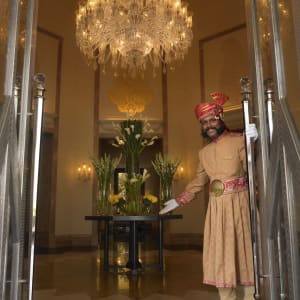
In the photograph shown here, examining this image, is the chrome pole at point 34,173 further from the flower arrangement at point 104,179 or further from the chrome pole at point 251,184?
the flower arrangement at point 104,179

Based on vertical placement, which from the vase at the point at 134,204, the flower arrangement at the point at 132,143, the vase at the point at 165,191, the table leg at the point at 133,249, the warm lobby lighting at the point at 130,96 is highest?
the warm lobby lighting at the point at 130,96

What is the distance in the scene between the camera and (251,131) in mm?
2492

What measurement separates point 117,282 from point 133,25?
155 inches

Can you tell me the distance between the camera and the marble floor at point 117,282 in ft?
12.6

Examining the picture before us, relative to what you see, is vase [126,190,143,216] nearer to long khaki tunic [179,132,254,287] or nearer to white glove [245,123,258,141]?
long khaki tunic [179,132,254,287]

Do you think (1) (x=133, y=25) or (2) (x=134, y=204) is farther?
(1) (x=133, y=25)

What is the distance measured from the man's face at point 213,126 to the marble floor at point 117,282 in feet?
5.45

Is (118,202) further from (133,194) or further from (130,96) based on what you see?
(130,96)

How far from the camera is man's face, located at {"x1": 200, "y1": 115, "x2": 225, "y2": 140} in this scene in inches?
123

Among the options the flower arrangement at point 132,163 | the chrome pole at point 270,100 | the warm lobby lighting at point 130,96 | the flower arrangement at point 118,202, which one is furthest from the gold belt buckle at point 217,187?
the warm lobby lighting at point 130,96

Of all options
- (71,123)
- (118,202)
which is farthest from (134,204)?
(71,123)

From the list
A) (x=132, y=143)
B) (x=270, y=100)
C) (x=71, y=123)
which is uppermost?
(x=71, y=123)

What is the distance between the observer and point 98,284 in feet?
14.5

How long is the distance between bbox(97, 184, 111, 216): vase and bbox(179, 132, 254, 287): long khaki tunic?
2.44 meters
